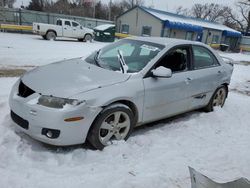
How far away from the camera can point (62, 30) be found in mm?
19719

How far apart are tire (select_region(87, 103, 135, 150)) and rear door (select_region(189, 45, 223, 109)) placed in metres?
1.52

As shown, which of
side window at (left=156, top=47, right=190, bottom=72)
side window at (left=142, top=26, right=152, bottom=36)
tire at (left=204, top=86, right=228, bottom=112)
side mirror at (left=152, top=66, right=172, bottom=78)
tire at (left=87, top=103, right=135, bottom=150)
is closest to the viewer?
tire at (left=87, top=103, right=135, bottom=150)

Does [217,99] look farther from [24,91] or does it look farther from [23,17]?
[23,17]

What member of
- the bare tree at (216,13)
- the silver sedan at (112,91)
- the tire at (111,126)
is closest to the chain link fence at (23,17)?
the silver sedan at (112,91)

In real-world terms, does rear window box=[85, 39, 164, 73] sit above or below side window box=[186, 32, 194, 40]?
above

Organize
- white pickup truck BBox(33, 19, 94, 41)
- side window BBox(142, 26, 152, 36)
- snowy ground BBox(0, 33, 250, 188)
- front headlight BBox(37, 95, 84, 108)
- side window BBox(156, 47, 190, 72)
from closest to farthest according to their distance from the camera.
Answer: snowy ground BBox(0, 33, 250, 188) < front headlight BBox(37, 95, 84, 108) < side window BBox(156, 47, 190, 72) < white pickup truck BBox(33, 19, 94, 41) < side window BBox(142, 26, 152, 36)

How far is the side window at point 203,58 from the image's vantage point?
15.5ft

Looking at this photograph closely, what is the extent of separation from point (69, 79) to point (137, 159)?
140 cm

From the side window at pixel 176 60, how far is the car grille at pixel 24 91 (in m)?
1.95

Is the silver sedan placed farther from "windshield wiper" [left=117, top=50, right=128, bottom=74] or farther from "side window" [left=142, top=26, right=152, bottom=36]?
"side window" [left=142, top=26, right=152, bottom=36]

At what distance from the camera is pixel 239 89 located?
8.34m

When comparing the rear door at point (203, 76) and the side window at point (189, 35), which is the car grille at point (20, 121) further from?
the side window at point (189, 35)

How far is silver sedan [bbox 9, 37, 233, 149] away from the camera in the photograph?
2967 millimetres

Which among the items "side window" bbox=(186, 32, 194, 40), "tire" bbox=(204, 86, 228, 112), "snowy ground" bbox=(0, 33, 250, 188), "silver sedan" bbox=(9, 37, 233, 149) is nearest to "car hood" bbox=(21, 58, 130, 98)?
"silver sedan" bbox=(9, 37, 233, 149)
